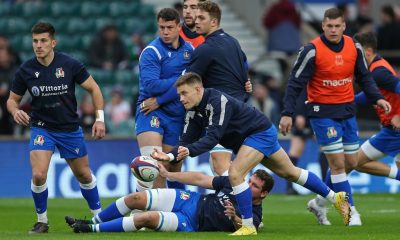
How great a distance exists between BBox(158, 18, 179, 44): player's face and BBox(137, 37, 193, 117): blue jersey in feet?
0.44

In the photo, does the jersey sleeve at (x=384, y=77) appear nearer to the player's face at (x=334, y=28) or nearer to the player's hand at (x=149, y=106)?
the player's face at (x=334, y=28)

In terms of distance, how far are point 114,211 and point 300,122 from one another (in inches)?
306

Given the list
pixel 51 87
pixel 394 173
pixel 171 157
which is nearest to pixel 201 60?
pixel 51 87

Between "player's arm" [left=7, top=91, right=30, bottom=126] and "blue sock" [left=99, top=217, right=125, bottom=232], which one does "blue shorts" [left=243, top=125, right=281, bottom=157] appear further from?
"player's arm" [left=7, top=91, right=30, bottom=126]

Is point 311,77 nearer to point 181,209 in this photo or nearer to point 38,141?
point 181,209

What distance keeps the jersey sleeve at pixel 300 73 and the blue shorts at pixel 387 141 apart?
1966mm

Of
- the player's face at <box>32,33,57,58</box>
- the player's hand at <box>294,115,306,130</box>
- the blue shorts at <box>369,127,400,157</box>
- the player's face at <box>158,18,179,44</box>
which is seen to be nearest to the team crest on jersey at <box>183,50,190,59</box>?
the player's face at <box>158,18,179,44</box>

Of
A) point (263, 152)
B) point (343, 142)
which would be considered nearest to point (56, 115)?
point (263, 152)

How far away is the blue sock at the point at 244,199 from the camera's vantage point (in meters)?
12.1

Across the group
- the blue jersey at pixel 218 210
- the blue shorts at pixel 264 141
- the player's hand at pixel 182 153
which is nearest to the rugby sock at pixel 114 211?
the blue jersey at pixel 218 210

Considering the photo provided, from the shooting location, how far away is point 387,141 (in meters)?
15.6

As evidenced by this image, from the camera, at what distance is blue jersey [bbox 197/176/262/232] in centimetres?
1240

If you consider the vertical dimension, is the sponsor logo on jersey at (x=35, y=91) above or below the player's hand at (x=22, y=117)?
above

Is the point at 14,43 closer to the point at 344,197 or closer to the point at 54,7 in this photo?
the point at 54,7
